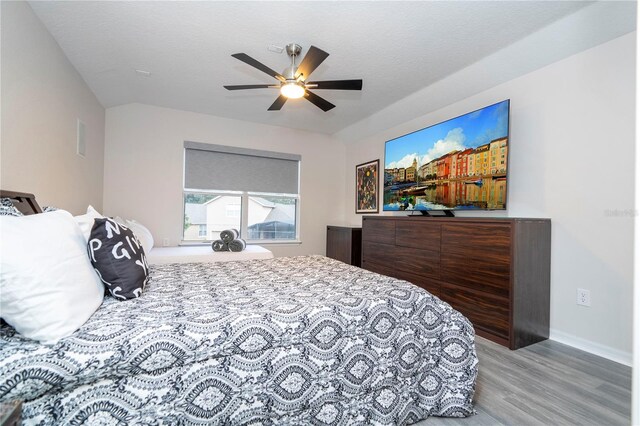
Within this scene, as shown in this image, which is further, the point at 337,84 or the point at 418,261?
the point at 418,261

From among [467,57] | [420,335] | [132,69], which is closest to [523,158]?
[467,57]

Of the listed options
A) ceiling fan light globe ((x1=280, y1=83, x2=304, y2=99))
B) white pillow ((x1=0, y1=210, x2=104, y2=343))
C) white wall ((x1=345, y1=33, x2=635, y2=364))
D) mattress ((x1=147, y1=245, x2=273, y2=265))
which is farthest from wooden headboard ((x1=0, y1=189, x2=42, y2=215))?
white wall ((x1=345, y1=33, x2=635, y2=364))

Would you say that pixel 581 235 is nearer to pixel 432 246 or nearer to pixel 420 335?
pixel 432 246

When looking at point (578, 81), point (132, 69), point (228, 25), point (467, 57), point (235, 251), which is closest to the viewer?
point (228, 25)

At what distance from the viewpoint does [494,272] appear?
2361 mm

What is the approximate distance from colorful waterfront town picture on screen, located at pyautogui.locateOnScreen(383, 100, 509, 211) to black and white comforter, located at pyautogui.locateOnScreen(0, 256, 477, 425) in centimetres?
164

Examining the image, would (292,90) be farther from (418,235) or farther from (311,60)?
(418,235)

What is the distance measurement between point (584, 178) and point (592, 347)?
131cm

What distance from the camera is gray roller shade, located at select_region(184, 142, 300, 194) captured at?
420 centimetres

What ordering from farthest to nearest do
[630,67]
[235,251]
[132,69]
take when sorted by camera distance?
[235,251] → [132,69] → [630,67]

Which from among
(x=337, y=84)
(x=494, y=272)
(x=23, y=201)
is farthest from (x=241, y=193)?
(x=494, y=272)

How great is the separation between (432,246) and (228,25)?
266 cm

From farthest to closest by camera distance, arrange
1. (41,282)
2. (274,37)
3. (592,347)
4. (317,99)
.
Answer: (317,99)
(274,37)
(592,347)
(41,282)

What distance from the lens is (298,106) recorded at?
3.84 m
